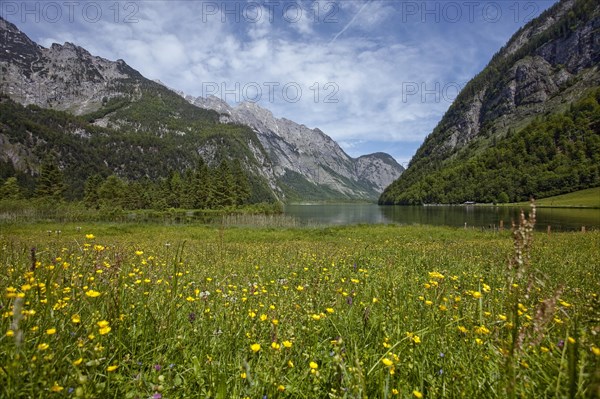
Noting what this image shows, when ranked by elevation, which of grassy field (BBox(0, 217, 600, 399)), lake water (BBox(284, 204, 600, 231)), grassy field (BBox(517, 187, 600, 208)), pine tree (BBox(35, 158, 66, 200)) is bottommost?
lake water (BBox(284, 204, 600, 231))

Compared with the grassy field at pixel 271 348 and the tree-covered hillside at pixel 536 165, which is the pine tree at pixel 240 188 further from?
the tree-covered hillside at pixel 536 165

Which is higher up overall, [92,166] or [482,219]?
[92,166]

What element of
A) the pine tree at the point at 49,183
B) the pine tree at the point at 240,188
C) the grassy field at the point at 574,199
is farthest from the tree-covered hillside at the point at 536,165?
the pine tree at the point at 49,183

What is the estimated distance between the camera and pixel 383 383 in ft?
7.72

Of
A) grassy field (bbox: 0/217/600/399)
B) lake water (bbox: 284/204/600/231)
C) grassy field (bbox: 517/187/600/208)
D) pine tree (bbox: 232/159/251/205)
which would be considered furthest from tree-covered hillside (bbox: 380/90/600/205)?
grassy field (bbox: 0/217/600/399)

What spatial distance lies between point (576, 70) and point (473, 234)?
806 ft

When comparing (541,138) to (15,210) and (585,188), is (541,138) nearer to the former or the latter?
(585,188)

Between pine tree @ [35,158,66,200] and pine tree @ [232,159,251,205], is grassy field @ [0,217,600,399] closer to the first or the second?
pine tree @ [232,159,251,205]

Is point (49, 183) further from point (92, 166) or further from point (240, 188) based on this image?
point (92, 166)

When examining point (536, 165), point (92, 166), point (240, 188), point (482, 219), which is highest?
point (92, 166)

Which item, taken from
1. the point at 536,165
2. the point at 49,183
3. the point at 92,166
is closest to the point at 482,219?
the point at 536,165

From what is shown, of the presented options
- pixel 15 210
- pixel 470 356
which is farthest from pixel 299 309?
pixel 15 210

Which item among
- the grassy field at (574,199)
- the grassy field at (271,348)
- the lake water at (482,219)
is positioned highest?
the grassy field at (574,199)

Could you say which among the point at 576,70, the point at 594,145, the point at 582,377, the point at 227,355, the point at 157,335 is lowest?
the point at 227,355
